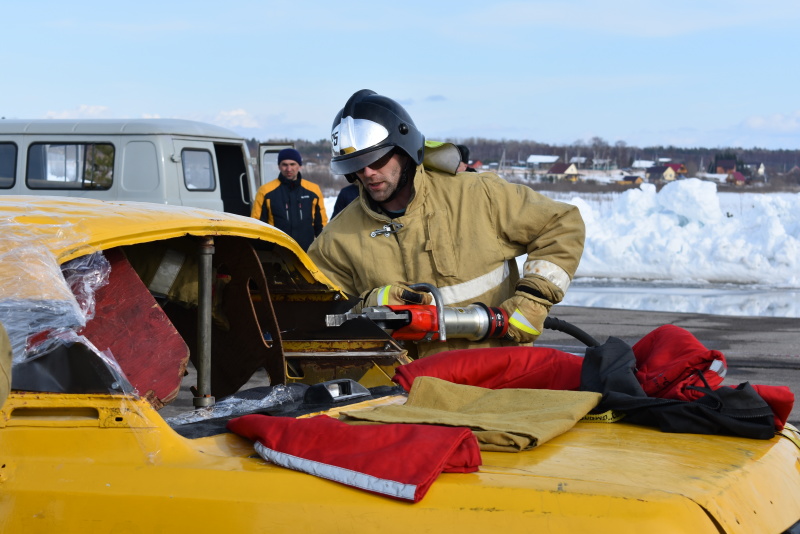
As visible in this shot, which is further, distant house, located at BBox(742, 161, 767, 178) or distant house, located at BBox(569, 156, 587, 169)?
distant house, located at BBox(569, 156, 587, 169)

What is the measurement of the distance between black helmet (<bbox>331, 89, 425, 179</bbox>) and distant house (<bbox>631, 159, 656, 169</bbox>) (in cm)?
3961

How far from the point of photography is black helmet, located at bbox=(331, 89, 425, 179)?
3.91 metres

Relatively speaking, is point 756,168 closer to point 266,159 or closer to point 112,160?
point 266,159

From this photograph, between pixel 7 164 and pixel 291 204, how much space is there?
5.16 m

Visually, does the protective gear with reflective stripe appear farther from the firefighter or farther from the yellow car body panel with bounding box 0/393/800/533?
the yellow car body panel with bounding box 0/393/800/533

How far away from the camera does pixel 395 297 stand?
12.8 feet

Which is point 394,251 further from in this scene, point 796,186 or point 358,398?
point 796,186

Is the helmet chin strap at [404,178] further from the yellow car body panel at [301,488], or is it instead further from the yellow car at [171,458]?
the yellow car body panel at [301,488]

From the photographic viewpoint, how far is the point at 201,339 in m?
3.06

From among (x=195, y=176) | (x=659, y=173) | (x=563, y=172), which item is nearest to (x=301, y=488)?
(x=195, y=176)

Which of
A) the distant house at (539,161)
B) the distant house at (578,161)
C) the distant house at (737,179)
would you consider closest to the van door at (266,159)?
the distant house at (737,179)

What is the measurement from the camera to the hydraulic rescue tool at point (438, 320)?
3.77m

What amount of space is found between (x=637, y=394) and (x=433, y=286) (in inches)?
50.8

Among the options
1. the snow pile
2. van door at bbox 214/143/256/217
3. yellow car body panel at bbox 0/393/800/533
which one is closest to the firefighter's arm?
yellow car body panel at bbox 0/393/800/533
